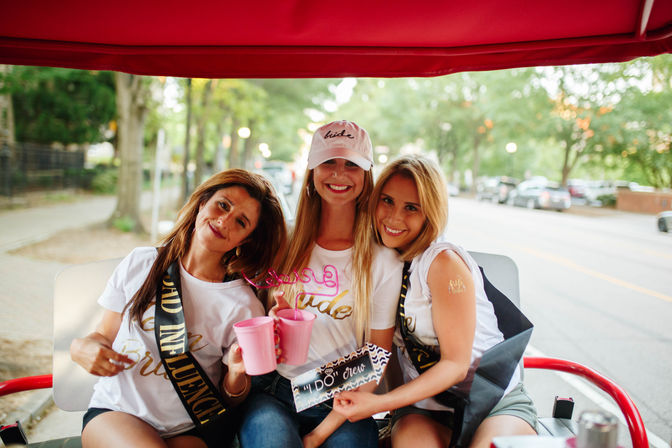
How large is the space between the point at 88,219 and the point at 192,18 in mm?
12315

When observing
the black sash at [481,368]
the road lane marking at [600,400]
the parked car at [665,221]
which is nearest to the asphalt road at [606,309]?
the road lane marking at [600,400]

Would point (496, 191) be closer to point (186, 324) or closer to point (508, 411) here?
point (508, 411)

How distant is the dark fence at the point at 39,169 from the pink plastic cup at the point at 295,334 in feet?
51.8

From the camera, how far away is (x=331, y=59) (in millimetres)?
2445

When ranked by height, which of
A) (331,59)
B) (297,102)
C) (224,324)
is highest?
(297,102)

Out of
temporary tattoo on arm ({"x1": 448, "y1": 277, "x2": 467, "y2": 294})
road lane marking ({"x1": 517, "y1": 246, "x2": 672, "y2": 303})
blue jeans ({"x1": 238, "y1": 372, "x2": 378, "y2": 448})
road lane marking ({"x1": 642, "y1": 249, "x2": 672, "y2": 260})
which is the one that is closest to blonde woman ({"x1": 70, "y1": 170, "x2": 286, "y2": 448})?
blue jeans ({"x1": 238, "y1": 372, "x2": 378, "y2": 448})

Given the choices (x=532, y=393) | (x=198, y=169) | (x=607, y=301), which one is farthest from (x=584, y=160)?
(x=532, y=393)

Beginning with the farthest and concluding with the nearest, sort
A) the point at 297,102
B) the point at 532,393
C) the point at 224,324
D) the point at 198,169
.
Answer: the point at 297,102
the point at 198,169
the point at 532,393
the point at 224,324

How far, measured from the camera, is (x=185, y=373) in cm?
199

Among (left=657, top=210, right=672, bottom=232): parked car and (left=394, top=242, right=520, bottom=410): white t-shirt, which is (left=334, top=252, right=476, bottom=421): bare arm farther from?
(left=657, top=210, right=672, bottom=232): parked car

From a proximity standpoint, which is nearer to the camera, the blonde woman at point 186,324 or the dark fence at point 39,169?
the blonde woman at point 186,324

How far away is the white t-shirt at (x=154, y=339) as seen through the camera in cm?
197

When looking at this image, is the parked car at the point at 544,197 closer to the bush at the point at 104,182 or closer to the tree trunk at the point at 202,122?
the tree trunk at the point at 202,122

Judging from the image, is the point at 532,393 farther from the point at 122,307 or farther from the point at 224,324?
the point at 122,307
